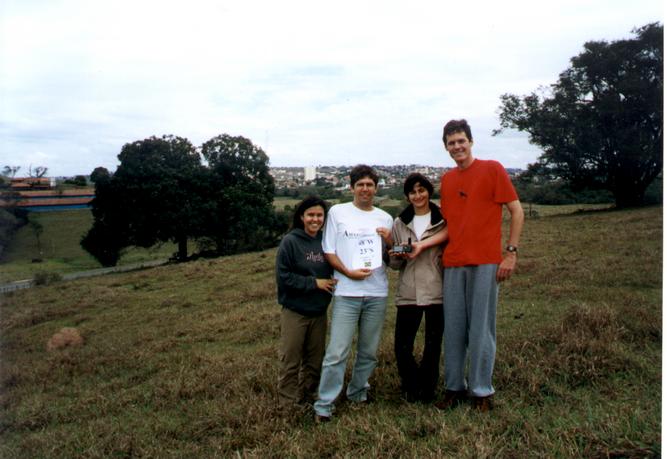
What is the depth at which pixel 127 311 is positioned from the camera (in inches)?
508

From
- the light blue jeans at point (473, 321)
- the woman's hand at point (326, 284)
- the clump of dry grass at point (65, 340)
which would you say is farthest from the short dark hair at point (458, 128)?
the clump of dry grass at point (65, 340)

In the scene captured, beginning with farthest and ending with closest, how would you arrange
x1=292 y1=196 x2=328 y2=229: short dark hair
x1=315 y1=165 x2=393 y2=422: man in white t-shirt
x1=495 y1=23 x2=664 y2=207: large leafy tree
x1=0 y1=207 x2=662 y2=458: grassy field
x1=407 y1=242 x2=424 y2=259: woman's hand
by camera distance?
x1=495 y1=23 x2=664 y2=207: large leafy tree
x1=292 y1=196 x2=328 y2=229: short dark hair
x1=315 y1=165 x2=393 y2=422: man in white t-shirt
x1=407 y1=242 x2=424 y2=259: woman's hand
x1=0 y1=207 x2=662 y2=458: grassy field

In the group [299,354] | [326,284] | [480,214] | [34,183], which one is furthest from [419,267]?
[34,183]

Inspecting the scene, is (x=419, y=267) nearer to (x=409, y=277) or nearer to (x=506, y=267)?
(x=409, y=277)

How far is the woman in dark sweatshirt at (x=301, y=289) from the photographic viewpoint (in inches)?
168

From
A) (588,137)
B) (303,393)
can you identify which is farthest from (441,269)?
(588,137)

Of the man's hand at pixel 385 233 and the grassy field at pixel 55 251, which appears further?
the grassy field at pixel 55 251

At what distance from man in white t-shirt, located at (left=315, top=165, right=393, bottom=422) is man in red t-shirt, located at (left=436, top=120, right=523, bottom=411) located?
0.55 meters

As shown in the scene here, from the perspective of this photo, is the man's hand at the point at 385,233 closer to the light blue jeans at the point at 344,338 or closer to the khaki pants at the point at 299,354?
the light blue jeans at the point at 344,338

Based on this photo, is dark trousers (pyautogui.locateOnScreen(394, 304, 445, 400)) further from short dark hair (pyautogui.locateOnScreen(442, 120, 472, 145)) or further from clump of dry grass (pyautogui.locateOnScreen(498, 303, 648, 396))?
short dark hair (pyautogui.locateOnScreen(442, 120, 472, 145))

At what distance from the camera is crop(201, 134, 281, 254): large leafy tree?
3167 centimetres

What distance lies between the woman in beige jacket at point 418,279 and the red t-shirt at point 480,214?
0.80ft

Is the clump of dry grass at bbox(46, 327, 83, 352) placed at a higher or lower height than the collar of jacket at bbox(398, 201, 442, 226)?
lower

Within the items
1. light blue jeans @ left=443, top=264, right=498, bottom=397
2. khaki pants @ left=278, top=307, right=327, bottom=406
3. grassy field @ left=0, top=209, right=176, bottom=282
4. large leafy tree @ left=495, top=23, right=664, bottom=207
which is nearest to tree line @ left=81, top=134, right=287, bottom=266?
grassy field @ left=0, top=209, right=176, bottom=282
